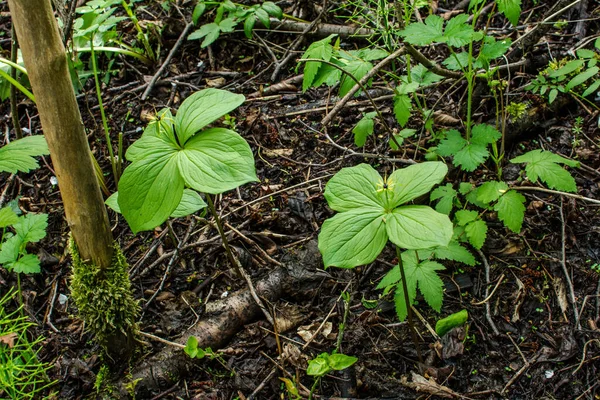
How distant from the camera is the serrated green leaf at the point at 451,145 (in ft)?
8.45

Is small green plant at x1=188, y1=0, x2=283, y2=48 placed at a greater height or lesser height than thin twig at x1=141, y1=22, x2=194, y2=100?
greater

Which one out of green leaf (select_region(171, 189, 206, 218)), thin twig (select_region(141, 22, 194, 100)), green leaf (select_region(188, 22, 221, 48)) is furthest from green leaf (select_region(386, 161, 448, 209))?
thin twig (select_region(141, 22, 194, 100))

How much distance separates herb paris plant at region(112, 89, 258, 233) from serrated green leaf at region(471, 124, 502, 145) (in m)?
1.20

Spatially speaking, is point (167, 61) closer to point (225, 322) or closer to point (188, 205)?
point (188, 205)

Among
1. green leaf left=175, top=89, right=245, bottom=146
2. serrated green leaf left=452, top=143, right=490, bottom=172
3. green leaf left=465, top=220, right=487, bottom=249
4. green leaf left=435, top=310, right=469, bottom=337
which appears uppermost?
green leaf left=175, top=89, right=245, bottom=146

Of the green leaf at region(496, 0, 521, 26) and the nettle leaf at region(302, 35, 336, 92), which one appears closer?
the green leaf at region(496, 0, 521, 26)

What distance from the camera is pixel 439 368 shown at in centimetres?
219

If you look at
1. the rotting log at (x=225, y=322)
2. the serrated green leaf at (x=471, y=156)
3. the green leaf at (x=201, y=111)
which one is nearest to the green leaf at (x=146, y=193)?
the green leaf at (x=201, y=111)

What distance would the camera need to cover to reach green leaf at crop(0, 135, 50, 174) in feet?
8.01

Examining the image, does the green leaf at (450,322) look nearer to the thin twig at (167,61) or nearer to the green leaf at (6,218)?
the green leaf at (6,218)

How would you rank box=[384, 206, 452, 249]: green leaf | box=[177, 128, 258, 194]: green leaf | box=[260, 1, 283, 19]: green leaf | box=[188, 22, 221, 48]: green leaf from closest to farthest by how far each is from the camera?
box=[384, 206, 452, 249]: green leaf, box=[177, 128, 258, 194]: green leaf, box=[260, 1, 283, 19]: green leaf, box=[188, 22, 221, 48]: green leaf

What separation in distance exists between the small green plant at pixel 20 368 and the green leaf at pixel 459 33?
7.06 feet

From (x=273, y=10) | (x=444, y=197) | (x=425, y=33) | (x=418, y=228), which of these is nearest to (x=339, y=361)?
(x=418, y=228)

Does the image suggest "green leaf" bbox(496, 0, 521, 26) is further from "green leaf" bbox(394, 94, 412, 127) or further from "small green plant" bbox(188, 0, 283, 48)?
"small green plant" bbox(188, 0, 283, 48)
